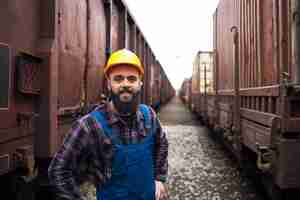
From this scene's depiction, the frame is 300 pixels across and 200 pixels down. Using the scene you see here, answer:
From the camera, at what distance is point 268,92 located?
3373 millimetres

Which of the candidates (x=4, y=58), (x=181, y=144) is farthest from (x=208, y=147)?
(x=4, y=58)

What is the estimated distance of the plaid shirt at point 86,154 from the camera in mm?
1545

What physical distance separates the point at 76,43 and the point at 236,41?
9.68ft

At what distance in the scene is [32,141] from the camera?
98.7 inches

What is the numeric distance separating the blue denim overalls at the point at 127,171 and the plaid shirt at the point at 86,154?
0.09ft

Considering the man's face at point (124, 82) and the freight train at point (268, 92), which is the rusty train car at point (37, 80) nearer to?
the man's face at point (124, 82)

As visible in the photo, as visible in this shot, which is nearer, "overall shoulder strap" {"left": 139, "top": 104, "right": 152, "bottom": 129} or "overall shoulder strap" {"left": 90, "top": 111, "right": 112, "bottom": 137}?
"overall shoulder strap" {"left": 90, "top": 111, "right": 112, "bottom": 137}

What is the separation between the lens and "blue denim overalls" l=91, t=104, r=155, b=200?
1598 millimetres

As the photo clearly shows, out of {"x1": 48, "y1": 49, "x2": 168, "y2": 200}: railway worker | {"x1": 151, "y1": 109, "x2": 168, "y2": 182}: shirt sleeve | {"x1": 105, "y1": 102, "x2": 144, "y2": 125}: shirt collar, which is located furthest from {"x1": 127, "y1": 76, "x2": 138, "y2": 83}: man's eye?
{"x1": 151, "y1": 109, "x2": 168, "y2": 182}: shirt sleeve

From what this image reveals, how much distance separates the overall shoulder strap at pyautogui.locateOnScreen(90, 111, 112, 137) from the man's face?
14 centimetres

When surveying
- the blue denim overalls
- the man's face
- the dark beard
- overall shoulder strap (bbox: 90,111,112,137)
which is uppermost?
the man's face

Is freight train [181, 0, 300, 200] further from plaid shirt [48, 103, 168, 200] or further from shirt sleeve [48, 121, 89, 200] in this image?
shirt sleeve [48, 121, 89, 200]

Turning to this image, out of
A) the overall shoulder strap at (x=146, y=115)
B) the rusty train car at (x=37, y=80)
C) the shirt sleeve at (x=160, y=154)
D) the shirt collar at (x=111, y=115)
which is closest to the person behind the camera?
the shirt collar at (x=111, y=115)

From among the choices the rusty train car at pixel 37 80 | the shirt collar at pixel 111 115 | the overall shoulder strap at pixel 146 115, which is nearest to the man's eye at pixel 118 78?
the shirt collar at pixel 111 115
